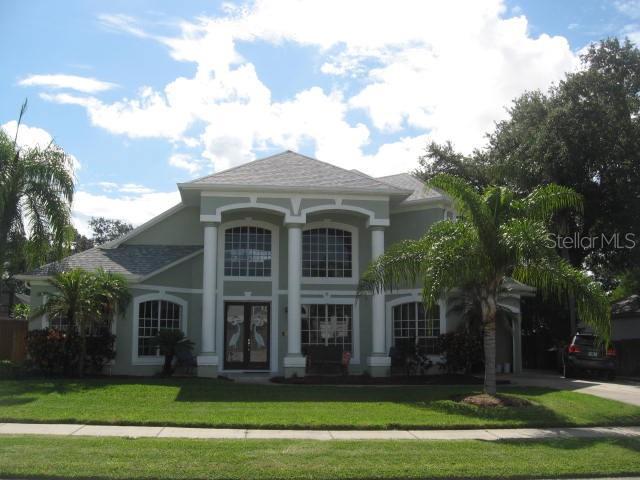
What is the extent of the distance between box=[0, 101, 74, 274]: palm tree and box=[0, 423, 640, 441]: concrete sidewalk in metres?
8.30

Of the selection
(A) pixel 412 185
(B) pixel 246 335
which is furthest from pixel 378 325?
(A) pixel 412 185

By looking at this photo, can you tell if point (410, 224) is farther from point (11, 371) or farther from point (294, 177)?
point (11, 371)

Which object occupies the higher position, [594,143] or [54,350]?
[594,143]

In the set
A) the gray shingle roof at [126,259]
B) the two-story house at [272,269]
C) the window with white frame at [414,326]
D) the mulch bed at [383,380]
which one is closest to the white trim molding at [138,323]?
the two-story house at [272,269]

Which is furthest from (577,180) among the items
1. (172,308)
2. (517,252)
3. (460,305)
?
(172,308)

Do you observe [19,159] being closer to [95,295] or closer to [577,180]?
[95,295]

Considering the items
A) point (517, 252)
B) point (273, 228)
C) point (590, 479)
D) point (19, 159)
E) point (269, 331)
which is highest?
point (19, 159)

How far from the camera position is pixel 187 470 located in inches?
316

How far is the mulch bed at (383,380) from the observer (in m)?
17.7

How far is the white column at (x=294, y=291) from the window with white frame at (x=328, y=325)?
2026 millimetres

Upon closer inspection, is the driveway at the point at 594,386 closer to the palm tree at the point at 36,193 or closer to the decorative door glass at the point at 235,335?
the decorative door glass at the point at 235,335

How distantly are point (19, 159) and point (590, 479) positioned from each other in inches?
639

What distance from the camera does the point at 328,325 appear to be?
2144 cm

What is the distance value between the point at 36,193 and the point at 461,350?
13085 mm
